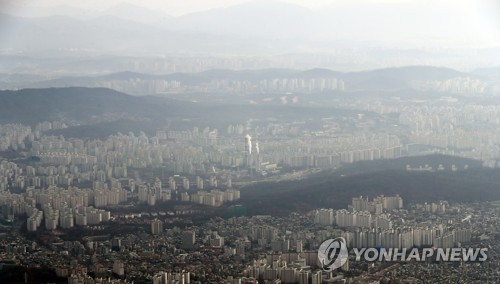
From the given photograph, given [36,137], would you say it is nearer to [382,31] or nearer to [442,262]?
[442,262]

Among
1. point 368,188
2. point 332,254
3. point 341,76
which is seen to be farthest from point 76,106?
point 332,254

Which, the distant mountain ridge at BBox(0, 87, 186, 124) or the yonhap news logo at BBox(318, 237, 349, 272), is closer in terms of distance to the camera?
the yonhap news logo at BBox(318, 237, 349, 272)

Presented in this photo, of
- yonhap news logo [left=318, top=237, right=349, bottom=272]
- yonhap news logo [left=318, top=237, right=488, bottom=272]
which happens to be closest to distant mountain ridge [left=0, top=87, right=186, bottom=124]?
yonhap news logo [left=318, top=237, right=349, bottom=272]

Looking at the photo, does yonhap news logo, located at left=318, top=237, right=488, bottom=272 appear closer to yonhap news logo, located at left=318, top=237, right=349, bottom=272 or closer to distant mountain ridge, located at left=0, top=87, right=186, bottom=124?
yonhap news logo, located at left=318, top=237, right=349, bottom=272

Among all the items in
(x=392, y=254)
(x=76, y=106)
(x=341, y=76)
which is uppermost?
(x=341, y=76)

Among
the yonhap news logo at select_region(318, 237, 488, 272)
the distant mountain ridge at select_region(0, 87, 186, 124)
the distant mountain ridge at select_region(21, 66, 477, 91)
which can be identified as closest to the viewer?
the yonhap news logo at select_region(318, 237, 488, 272)

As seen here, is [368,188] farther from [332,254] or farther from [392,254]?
[332,254]

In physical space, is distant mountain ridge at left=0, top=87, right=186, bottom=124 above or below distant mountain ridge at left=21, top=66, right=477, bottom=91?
below

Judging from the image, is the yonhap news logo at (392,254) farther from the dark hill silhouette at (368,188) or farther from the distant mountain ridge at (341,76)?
the distant mountain ridge at (341,76)

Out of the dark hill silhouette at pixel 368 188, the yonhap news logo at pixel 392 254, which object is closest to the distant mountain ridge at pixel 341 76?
the dark hill silhouette at pixel 368 188
